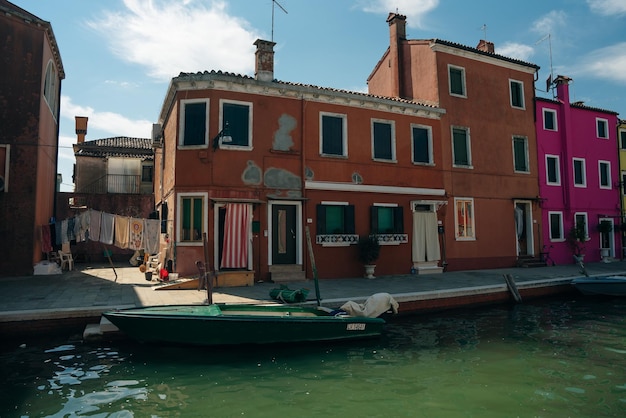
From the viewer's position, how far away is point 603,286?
12.8 metres

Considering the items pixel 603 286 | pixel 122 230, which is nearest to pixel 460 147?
pixel 603 286

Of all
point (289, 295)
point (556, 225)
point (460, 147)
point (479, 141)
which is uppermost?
point (479, 141)

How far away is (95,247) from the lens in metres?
19.6

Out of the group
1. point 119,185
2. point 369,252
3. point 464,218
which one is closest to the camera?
point 369,252

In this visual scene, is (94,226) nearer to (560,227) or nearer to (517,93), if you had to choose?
(517,93)

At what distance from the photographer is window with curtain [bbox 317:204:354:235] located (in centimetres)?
1342

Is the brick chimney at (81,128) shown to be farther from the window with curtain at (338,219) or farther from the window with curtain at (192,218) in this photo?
the window with curtain at (338,219)

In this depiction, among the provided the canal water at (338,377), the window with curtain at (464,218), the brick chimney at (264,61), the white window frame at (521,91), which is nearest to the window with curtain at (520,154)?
the white window frame at (521,91)

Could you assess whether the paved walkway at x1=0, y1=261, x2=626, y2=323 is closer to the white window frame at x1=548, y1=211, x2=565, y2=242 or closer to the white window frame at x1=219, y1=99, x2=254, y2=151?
the white window frame at x1=548, y1=211, x2=565, y2=242

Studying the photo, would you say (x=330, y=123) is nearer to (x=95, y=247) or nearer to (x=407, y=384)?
(x=407, y=384)

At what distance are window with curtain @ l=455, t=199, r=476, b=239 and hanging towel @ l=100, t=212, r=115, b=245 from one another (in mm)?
12017

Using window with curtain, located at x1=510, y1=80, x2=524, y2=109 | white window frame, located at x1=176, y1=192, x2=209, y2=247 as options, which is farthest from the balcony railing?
window with curtain, located at x1=510, y1=80, x2=524, y2=109

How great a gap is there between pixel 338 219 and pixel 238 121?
4.41 m

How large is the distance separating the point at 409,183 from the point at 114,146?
59.9ft
